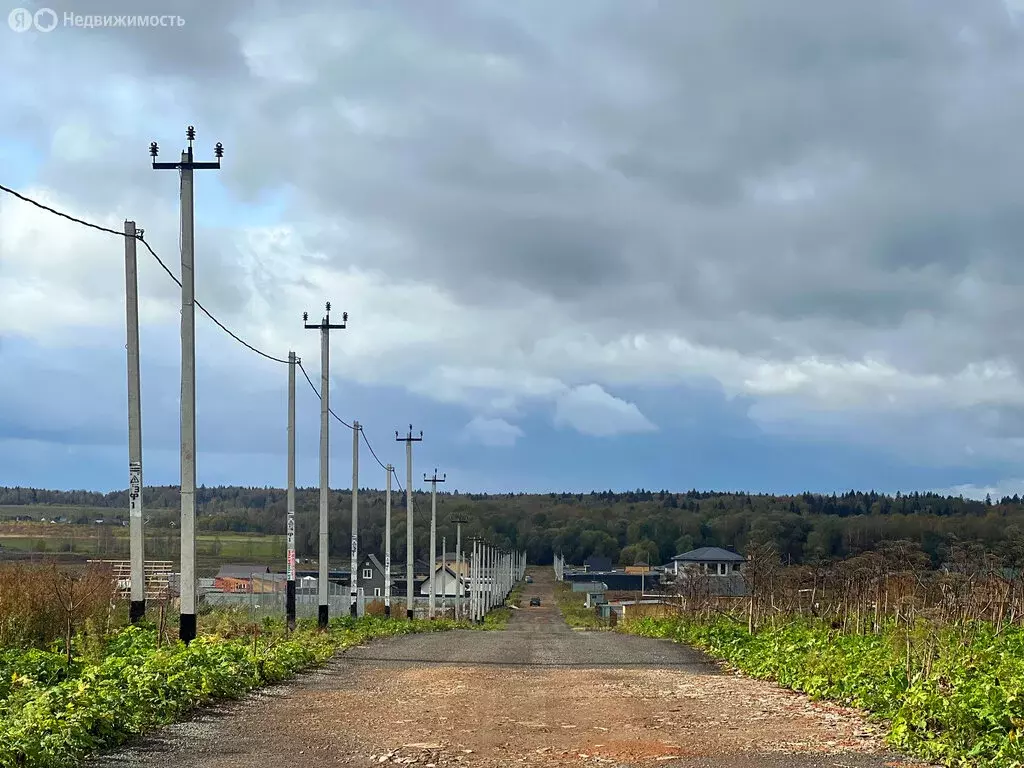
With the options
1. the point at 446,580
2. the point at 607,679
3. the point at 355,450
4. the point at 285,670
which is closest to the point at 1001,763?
the point at 607,679

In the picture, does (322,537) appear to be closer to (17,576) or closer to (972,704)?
(17,576)

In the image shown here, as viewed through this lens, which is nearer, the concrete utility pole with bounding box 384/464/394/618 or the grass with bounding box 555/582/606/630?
the concrete utility pole with bounding box 384/464/394/618

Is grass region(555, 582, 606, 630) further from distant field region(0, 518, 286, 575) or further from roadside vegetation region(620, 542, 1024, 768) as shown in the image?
roadside vegetation region(620, 542, 1024, 768)

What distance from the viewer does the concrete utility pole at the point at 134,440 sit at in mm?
20688

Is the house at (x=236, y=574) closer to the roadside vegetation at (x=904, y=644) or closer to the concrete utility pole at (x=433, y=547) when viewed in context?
the concrete utility pole at (x=433, y=547)

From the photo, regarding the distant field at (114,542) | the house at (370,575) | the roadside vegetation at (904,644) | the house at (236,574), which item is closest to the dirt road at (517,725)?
the roadside vegetation at (904,644)

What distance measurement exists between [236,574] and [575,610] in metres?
28.3

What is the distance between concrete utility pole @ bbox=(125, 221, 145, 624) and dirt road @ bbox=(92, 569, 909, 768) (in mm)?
4123

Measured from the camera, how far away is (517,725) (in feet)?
41.1

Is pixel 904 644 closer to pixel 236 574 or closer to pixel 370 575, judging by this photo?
pixel 236 574

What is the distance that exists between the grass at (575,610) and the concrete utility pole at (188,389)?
3805 cm

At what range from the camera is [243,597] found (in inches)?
2072

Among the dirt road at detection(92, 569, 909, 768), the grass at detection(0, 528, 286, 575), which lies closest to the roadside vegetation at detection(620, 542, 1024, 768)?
the dirt road at detection(92, 569, 909, 768)

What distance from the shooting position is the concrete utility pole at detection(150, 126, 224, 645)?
18.5 m
